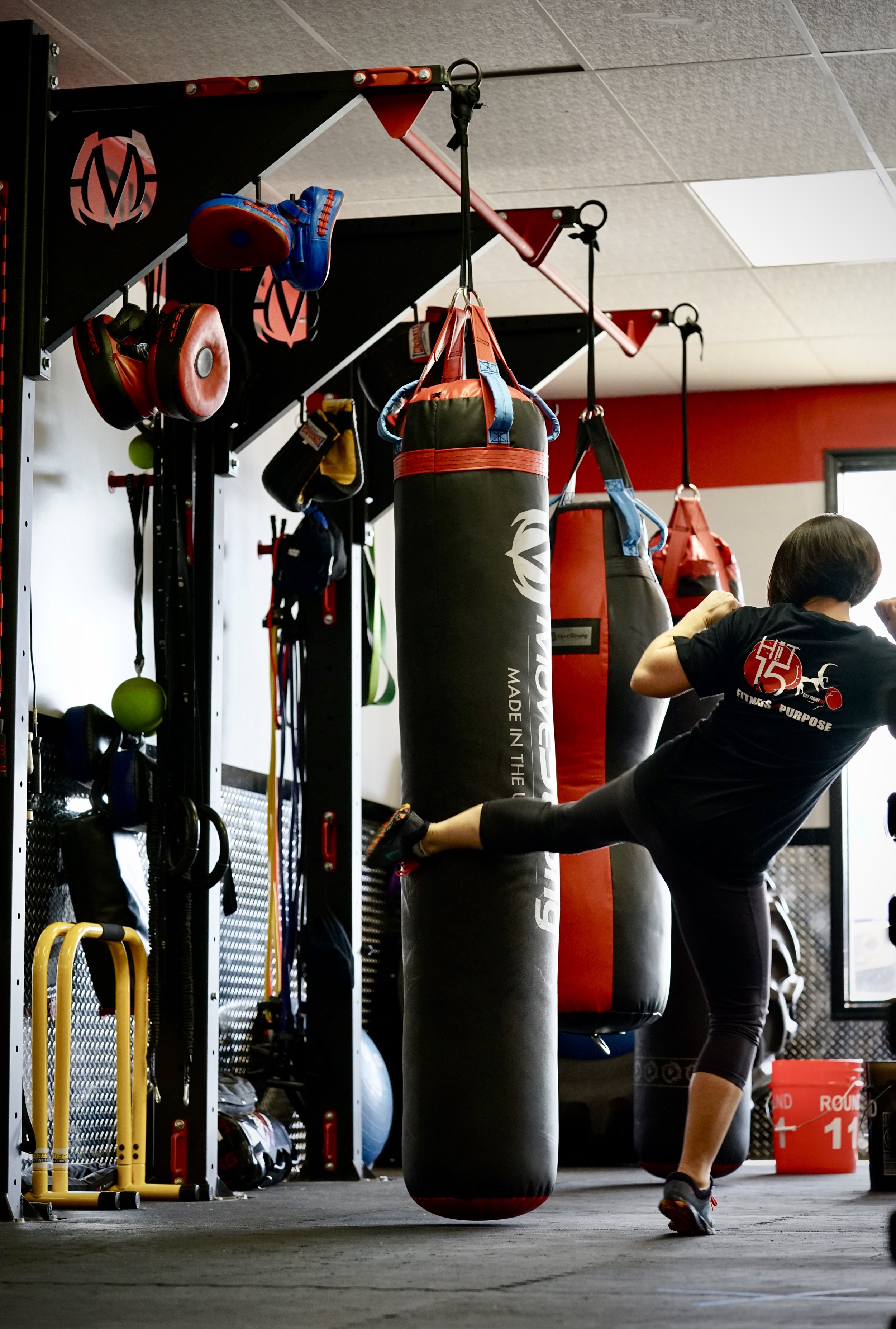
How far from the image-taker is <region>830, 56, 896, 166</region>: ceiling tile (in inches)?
199

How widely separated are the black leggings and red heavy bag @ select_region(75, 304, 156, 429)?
146cm

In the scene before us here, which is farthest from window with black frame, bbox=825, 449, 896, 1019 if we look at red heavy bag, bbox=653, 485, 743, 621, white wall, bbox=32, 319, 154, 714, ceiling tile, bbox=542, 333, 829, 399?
white wall, bbox=32, 319, 154, 714

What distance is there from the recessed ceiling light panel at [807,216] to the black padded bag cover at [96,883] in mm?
3082

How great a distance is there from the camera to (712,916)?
11.4ft

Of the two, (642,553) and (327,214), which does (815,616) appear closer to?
(642,553)

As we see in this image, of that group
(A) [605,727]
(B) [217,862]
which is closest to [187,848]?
(B) [217,862]

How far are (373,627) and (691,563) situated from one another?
1.17 metres

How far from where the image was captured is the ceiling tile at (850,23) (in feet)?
15.4

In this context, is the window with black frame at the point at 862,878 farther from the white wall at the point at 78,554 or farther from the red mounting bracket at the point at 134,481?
the red mounting bracket at the point at 134,481

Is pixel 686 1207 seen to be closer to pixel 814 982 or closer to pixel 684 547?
pixel 684 547

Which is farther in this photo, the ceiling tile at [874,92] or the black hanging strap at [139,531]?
the ceiling tile at [874,92]

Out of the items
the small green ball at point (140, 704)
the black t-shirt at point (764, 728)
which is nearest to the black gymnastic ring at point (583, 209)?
the black t-shirt at point (764, 728)

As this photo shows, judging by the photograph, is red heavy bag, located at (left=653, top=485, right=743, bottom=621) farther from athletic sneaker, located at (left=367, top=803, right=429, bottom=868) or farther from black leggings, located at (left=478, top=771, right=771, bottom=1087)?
athletic sneaker, located at (left=367, top=803, right=429, bottom=868)

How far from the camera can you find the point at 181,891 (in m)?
4.63
